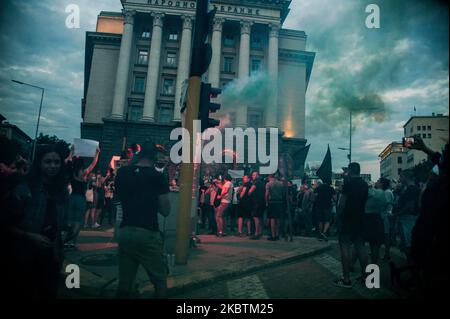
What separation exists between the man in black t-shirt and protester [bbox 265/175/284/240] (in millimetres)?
5816

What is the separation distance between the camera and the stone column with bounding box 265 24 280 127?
3287 cm

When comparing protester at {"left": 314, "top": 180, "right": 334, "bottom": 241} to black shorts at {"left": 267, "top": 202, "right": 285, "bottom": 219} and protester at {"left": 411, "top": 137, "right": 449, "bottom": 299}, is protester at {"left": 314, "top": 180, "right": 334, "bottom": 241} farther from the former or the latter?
protester at {"left": 411, "top": 137, "right": 449, "bottom": 299}

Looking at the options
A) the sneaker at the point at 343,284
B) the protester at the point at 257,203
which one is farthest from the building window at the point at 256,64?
the sneaker at the point at 343,284

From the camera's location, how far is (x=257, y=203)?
880 centimetres

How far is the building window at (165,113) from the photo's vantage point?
34625mm

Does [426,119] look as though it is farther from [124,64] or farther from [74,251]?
[124,64]

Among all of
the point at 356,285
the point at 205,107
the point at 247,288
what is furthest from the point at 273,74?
the point at 247,288

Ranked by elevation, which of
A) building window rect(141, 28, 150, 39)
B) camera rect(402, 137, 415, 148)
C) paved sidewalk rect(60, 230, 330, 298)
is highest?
building window rect(141, 28, 150, 39)

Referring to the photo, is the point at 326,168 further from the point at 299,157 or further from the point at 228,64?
the point at 228,64

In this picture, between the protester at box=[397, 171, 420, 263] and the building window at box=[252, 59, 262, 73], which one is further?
the building window at box=[252, 59, 262, 73]

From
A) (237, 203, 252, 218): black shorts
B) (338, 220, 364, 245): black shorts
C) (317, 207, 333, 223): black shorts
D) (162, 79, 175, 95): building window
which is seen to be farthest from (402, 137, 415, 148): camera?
(162, 79, 175, 95): building window

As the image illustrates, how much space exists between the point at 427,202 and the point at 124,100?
3380 cm
